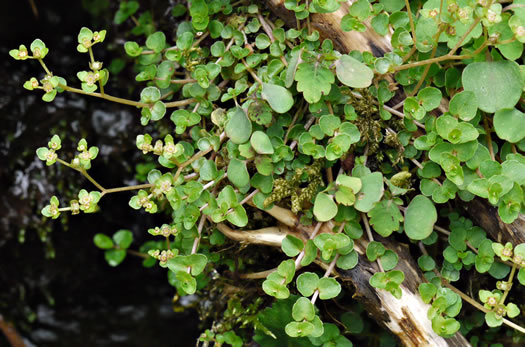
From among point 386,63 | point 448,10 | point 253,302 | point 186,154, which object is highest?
point 448,10

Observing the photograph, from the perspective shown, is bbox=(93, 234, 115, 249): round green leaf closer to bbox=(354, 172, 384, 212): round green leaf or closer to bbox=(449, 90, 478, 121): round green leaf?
bbox=(354, 172, 384, 212): round green leaf

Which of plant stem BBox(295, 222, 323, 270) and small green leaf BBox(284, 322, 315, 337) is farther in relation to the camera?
plant stem BBox(295, 222, 323, 270)

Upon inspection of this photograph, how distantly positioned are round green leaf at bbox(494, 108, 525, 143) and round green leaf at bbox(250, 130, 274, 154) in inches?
21.0

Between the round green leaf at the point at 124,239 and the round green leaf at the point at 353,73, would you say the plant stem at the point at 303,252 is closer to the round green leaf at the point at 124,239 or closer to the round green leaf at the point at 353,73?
the round green leaf at the point at 353,73

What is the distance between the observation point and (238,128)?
4.17 ft

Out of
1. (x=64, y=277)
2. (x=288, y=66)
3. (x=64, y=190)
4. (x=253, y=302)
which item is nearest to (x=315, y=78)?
(x=288, y=66)

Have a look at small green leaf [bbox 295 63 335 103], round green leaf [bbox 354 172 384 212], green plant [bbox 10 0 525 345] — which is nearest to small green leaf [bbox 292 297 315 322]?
green plant [bbox 10 0 525 345]

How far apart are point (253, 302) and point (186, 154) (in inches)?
23.0

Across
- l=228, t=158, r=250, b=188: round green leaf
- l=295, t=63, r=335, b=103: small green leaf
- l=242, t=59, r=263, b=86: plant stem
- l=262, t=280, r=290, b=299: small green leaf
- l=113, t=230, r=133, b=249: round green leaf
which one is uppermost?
l=295, t=63, r=335, b=103: small green leaf

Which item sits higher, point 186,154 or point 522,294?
point 186,154

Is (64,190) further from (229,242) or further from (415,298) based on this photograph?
(415,298)

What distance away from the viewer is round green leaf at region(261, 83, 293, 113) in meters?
1.25

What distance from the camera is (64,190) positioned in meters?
2.13

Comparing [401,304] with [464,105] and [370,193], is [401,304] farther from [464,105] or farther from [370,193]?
[464,105]
